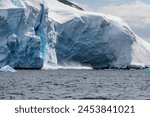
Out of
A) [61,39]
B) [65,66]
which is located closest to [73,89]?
[61,39]

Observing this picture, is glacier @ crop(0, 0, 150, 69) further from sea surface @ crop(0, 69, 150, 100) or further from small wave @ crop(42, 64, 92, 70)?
sea surface @ crop(0, 69, 150, 100)

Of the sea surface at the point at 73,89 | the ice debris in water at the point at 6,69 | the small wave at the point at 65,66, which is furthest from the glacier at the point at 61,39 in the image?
the sea surface at the point at 73,89

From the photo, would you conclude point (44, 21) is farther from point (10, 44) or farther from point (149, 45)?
point (149, 45)

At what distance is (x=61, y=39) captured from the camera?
8712 cm

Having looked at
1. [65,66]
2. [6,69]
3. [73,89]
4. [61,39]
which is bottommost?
[65,66]

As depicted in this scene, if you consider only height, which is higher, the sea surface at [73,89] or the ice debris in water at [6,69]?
the sea surface at [73,89]

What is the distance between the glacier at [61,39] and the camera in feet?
245

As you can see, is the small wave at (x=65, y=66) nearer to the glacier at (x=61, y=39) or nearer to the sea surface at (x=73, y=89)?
the glacier at (x=61, y=39)

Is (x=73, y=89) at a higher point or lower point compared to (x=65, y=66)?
higher

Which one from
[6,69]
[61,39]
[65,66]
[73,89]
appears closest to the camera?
[73,89]

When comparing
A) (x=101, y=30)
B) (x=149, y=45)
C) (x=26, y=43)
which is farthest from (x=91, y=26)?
(x=149, y=45)

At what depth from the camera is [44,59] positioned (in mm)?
80812

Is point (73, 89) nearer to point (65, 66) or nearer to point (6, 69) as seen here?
point (6, 69)

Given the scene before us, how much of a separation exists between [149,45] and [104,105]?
317 ft
